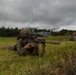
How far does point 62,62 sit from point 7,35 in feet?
157

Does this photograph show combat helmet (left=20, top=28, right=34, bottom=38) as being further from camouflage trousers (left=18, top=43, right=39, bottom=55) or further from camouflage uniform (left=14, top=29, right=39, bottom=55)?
Answer: camouflage trousers (left=18, top=43, right=39, bottom=55)

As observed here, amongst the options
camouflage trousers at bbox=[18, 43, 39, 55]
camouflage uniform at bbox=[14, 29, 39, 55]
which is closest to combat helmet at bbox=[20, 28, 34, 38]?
camouflage uniform at bbox=[14, 29, 39, 55]

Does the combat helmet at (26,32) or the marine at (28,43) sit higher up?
the combat helmet at (26,32)

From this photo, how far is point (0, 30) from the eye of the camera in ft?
180

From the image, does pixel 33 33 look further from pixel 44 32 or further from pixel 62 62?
pixel 62 62

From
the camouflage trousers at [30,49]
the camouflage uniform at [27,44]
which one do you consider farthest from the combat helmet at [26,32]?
the camouflage trousers at [30,49]

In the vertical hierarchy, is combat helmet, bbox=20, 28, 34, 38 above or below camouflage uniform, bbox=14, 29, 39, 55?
above

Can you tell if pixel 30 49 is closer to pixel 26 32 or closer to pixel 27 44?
pixel 27 44

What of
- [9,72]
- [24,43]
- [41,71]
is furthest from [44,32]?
[41,71]

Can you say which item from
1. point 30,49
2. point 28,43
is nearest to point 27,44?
point 28,43

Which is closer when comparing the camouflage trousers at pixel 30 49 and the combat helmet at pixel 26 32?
the camouflage trousers at pixel 30 49

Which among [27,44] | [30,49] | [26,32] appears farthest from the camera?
[26,32]

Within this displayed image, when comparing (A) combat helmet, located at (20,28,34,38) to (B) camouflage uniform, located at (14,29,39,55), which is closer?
(B) camouflage uniform, located at (14,29,39,55)

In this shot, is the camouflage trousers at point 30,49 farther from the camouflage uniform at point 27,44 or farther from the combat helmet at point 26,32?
the combat helmet at point 26,32
